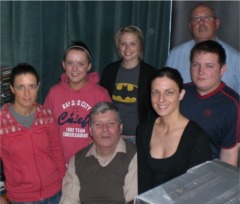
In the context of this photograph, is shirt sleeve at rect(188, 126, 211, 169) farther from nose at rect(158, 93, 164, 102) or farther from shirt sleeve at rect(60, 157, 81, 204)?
shirt sleeve at rect(60, 157, 81, 204)

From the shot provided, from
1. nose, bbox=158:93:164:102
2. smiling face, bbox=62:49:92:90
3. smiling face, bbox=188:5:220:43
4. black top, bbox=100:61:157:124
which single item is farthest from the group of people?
smiling face, bbox=188:5:220:43

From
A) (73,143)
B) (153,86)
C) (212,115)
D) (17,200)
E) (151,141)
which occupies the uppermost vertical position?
(153,86)

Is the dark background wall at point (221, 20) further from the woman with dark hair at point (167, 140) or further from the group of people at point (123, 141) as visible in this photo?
the woman with dark hair at point (167, 140)

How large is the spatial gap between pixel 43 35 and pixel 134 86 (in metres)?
0.79

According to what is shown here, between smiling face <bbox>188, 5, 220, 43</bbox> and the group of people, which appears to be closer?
the group of people

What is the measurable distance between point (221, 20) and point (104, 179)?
6.58 ft

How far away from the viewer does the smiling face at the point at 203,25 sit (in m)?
2.30

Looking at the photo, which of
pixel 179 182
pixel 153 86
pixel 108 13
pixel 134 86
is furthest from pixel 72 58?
pixel 179 182

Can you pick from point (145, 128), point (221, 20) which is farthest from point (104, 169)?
point (221, 20)

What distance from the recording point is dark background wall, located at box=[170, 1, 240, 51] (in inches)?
115

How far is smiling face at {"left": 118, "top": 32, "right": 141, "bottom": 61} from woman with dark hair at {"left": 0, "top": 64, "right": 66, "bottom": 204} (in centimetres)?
72

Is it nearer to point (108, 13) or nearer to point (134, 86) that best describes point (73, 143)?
point (134, 86)

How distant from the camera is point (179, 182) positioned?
770 mm

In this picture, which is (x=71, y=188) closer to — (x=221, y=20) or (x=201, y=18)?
(x=201, y=18)
